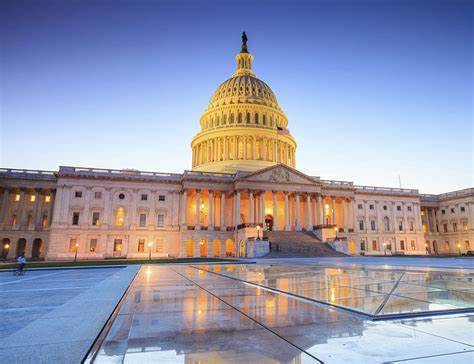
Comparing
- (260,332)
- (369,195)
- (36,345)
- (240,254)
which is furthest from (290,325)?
(369,195)

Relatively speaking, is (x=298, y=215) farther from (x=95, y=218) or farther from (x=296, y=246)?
(x=95, y=218)

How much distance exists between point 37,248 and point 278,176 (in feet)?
165

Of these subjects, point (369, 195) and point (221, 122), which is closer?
point (369, 195)

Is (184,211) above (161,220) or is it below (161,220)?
above

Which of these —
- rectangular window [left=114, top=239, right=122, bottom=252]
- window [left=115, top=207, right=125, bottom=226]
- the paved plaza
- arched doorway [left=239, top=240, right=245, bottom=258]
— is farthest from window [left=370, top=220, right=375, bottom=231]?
the paved plaza

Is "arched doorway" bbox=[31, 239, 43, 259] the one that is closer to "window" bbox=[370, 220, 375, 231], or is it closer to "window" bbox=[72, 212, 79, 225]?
"window" bbox=[72, 212, 79, 225]

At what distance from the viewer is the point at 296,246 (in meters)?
52.3

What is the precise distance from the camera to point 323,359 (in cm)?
387

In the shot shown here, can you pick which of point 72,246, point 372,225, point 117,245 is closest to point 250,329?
point 117,245

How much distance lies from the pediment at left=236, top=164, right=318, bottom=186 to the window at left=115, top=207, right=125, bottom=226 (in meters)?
24.0

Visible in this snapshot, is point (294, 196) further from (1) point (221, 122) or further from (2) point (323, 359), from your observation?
(2) point (323, 359)

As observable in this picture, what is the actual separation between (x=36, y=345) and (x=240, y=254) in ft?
179

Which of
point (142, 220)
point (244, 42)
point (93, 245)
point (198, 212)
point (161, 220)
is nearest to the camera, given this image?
point (93, 245)

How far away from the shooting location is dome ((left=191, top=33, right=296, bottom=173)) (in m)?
80.9
